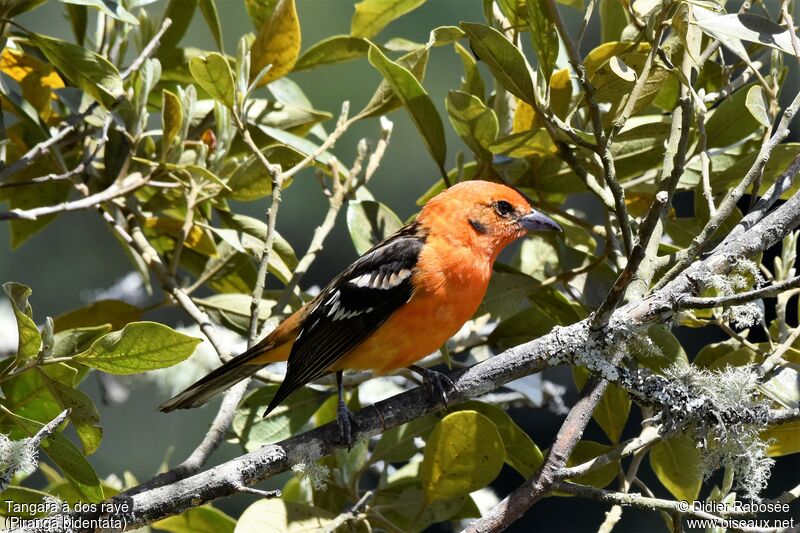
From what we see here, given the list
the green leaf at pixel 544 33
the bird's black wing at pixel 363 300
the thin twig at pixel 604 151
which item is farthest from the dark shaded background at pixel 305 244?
the thin twig at pixel 604 151

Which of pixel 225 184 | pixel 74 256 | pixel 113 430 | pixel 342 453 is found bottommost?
pixel 113 430

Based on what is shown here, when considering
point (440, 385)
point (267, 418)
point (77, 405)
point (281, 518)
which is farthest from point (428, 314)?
point (77, 405)

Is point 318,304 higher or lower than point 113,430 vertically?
higher

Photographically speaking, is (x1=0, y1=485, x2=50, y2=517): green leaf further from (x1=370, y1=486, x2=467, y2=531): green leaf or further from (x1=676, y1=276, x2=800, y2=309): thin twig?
(x1=676, y1=276, x2=800, y2=309): thin twig

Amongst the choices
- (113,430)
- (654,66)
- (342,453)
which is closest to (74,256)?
(113,430)

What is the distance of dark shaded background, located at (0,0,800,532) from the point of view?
24.6 ft

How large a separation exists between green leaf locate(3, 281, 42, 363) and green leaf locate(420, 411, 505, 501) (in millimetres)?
1162

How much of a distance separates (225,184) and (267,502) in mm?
1092

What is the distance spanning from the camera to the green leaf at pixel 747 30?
7.52ft

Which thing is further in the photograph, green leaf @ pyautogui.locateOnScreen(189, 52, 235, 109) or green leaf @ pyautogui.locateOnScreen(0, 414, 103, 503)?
green leaf @ pyautogui.locateOnScreen(189, 52, 235, 109)

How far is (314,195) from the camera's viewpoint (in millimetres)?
9203

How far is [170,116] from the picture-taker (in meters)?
3.12

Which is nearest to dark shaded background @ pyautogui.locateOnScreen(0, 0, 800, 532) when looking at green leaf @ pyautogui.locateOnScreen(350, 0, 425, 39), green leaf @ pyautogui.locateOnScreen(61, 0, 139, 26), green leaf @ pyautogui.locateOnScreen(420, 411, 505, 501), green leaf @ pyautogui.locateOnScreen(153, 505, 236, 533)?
green leaf @ pyautogui.locateOnScreen(153, 505, 236, 533)

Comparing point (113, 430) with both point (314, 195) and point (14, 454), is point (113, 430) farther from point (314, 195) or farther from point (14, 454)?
point (14, 454)
